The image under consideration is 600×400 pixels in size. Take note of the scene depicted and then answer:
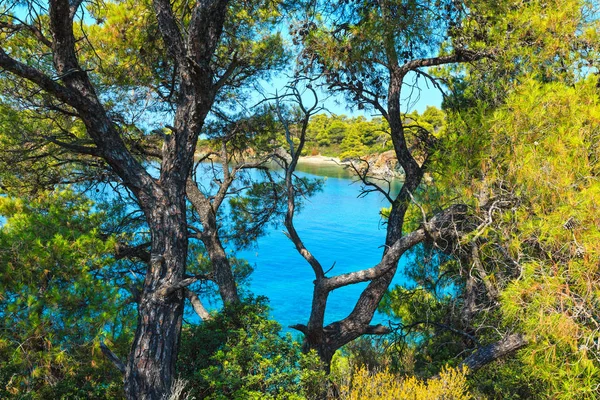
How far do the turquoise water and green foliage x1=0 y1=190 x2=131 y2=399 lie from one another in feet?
24.6

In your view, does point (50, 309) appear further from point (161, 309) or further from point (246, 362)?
point (246, 362)

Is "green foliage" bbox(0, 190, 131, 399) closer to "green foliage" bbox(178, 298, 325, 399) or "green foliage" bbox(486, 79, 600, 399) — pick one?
"green foliage" bbox(178, 298, 325, 399)

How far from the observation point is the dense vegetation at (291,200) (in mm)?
3605

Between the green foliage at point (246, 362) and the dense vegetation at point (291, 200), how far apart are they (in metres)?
0.02

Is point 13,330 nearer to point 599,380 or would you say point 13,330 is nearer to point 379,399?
point 379,399

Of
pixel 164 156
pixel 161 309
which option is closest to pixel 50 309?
pixel 161 309

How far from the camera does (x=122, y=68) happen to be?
6266 mm

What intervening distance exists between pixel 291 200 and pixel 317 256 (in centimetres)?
1310

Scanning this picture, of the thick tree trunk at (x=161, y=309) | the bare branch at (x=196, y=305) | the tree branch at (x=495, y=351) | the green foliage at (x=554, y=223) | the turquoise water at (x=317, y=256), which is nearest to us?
the green foliage at (x=554, y=223)

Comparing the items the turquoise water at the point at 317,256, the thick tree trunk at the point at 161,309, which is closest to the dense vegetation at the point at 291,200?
the thick tree trunk at the point at 161,309

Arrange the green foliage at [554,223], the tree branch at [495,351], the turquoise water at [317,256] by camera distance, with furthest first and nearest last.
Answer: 1. the turquoise water at [317,256]
2. the tree branch at [495,351]
3. the green foliage at [554,223]

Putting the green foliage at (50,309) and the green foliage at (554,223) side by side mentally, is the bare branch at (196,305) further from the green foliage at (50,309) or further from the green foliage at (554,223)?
the green foliage at (554,223)

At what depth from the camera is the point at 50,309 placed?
3.71m

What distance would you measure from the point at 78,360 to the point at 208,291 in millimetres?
4061
